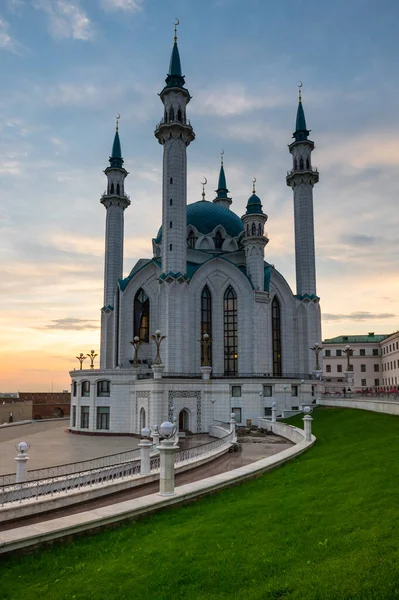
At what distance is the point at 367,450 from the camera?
1653cm

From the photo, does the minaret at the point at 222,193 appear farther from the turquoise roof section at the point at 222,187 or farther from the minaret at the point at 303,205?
the minaret at the point at 303,205

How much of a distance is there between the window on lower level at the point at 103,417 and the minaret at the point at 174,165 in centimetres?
1424

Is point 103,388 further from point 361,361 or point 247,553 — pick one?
point 361,361

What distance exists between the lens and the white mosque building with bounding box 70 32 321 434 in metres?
41.9

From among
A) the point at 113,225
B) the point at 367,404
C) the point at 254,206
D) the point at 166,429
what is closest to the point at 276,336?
the point at 254,206

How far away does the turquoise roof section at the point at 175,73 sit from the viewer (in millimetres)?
51156

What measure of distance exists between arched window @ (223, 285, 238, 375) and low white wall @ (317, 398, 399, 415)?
32.6 feet

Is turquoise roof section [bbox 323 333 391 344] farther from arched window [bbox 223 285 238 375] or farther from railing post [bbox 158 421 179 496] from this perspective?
railing post [bbox 158 421 179 496]

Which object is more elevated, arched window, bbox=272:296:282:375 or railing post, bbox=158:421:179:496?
arched window, bbox=272:296:282:375

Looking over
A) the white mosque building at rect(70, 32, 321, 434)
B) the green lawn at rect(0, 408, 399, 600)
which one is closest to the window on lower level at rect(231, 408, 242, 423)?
the white mosque building at rect(70, 32, 321, 434)

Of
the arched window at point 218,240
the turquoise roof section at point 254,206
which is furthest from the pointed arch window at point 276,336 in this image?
the arched window at point 218,240

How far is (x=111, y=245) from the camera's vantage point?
2233 inches

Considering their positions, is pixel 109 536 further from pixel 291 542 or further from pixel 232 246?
pixel 232 246

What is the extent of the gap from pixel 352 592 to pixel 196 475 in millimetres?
12606
